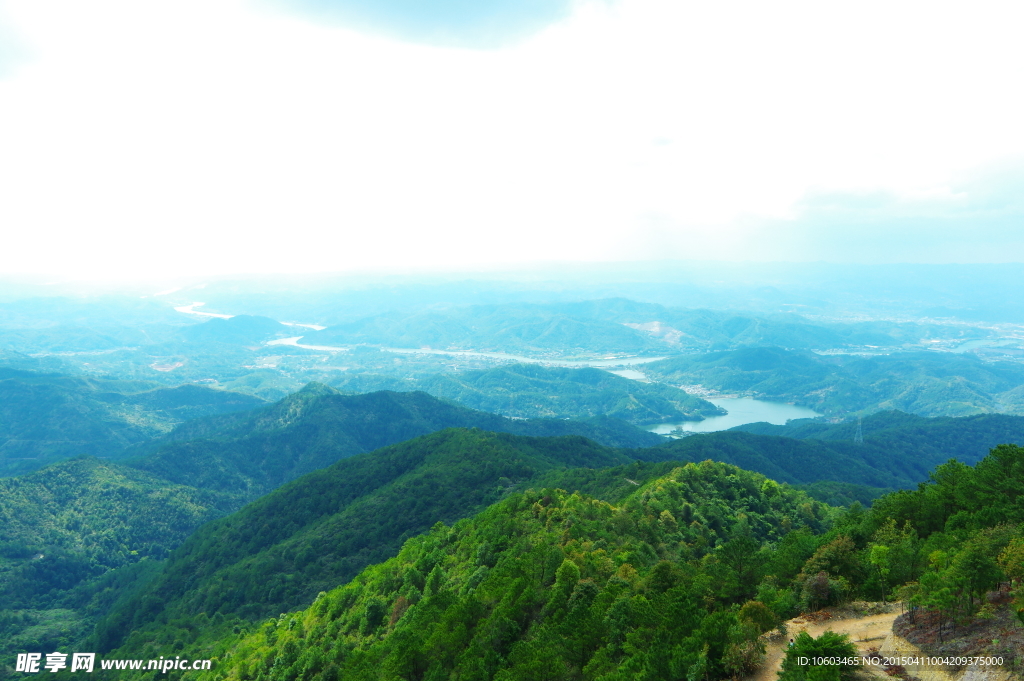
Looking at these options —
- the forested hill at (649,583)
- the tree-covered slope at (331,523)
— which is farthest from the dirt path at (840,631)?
the tree-covered slope at (331,523)

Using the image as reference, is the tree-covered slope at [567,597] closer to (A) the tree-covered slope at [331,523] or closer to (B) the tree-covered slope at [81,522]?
(A) the tree-covered slope at [331,523]

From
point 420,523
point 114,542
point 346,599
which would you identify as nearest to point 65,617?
point 114,542

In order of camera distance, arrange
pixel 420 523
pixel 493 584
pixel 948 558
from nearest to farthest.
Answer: pixel 948 558, pixel 493 584, pixel 420 523

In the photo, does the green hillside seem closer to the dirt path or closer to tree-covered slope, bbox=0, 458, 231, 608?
tree-covered slope, bbox=0, 458, 231, 608

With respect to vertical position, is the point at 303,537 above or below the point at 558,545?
below

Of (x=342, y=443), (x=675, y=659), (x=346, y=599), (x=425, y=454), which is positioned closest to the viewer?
(x=675, y=659)

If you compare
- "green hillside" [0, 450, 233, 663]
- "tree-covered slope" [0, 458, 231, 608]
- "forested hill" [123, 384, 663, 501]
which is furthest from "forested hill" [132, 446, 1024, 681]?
"forested hill" [123, 384, 663, 501]

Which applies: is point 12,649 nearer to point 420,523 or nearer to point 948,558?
point 420,523
